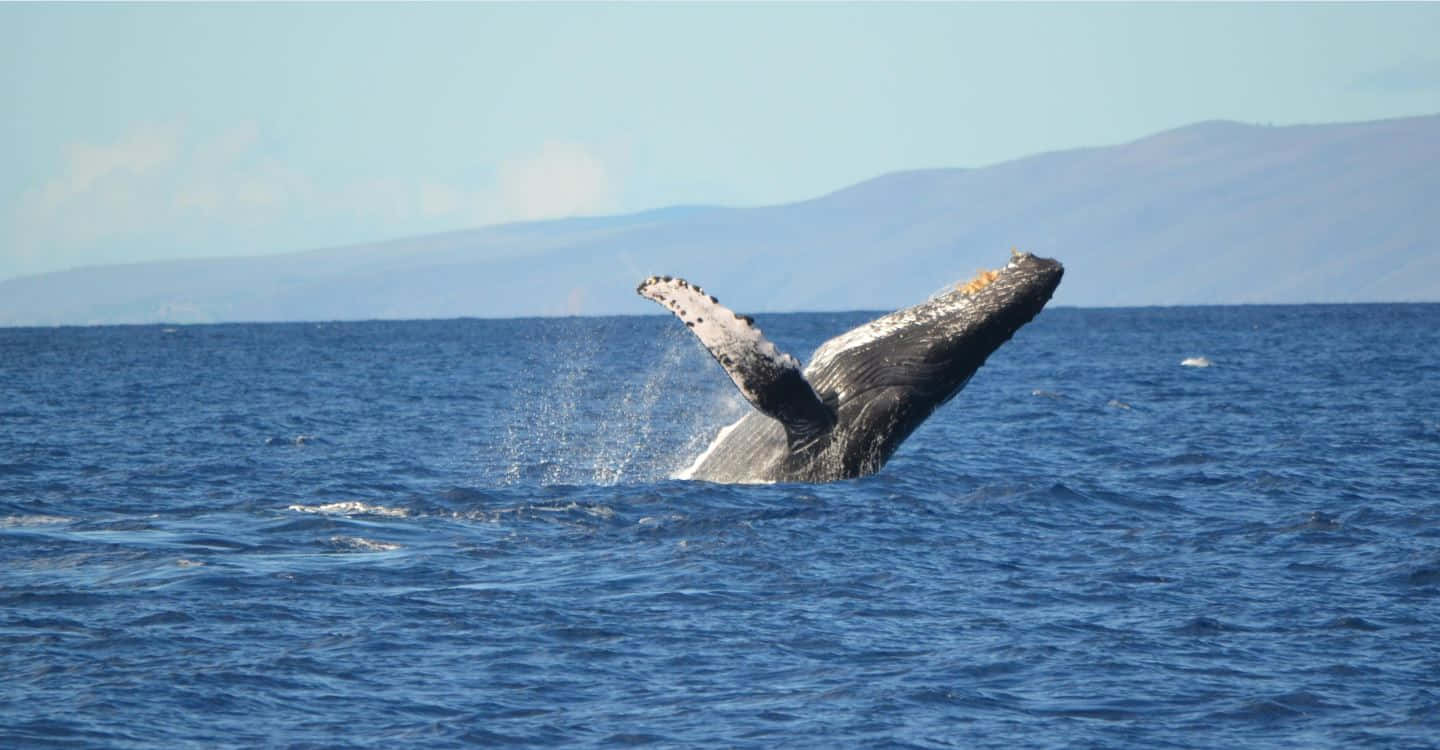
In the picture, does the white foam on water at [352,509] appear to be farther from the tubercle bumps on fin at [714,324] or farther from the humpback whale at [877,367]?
the tubercle bumps on fin at [714,324]

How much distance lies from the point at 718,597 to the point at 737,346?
167cm

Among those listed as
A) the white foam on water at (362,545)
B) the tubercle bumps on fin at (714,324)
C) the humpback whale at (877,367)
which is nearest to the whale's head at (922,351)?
the humpback whale at (877,367)

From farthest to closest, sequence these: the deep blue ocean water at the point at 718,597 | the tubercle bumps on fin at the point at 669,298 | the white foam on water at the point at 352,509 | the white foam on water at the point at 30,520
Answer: the white foam on water at the point at 352,509 < the white foam on water at the point at 30,520 < the tubercle bumps on fin at the point at 669,298 < the deep blue ocean water at the point at 718,597

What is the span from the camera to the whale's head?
12016mm

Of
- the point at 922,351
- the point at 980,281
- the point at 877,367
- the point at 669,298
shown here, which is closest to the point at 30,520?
the point at 669,298

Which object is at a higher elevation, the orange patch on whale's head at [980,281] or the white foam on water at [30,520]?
the orange patch on whale's head at [980,281]

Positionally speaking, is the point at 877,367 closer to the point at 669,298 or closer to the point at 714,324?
the point at 714,324

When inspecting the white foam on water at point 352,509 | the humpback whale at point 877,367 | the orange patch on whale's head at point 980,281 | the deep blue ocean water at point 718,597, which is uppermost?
the orange patch on whale's head at point 980,281

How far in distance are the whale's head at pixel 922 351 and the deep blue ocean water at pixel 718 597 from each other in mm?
985

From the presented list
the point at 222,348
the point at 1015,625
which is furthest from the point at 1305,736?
the point at 222,348

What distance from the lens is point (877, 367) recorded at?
1240cm

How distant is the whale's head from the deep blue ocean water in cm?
98

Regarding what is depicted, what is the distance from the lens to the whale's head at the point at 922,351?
12016mm

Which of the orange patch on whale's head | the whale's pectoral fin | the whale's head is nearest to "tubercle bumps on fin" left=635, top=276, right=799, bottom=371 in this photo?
the whale's pectoral fin
